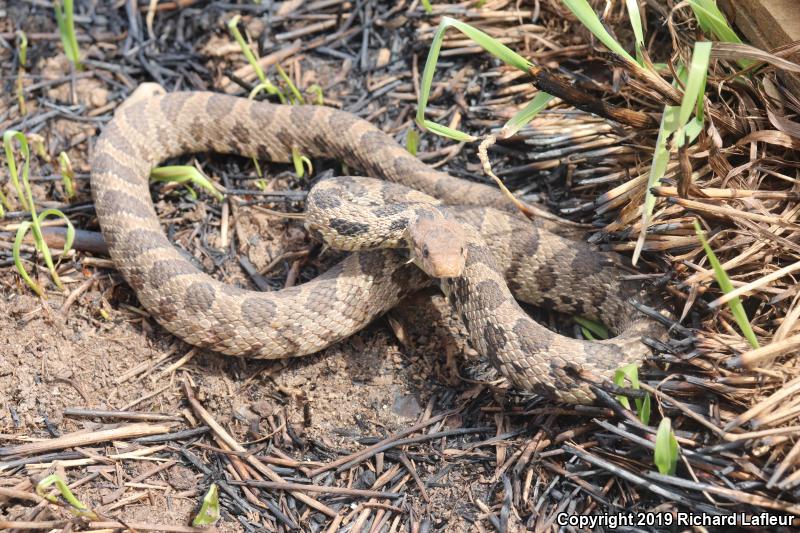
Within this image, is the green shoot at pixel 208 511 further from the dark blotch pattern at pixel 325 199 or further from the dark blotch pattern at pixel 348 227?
the dark blotch pattern at pixel 325 199

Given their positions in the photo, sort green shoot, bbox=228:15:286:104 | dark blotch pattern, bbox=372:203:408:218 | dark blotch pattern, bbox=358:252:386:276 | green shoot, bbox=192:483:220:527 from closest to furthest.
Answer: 1. green shoot, bbox=192:483:220:527
2. dark blotch pattern, bbox=372:203:408:218
3. dark blotch pattern, bbox=358:252:386:276
4. green shoot, bbox=228:15:286:104

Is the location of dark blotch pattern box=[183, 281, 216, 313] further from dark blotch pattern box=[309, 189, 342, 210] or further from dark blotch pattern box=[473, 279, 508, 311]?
dark blotch pattern box=[473, 279, 508, 311]

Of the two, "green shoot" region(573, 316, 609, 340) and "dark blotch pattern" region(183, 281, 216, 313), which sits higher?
"dark blotch pattern" region(183, 281, 216, 313)

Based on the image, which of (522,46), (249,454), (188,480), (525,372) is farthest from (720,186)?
(188,480)

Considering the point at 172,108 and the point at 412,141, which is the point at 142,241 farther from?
the point at 412,141

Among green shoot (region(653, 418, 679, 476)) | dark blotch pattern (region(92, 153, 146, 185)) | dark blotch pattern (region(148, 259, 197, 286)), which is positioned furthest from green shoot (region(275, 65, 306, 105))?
green shoot (region(653, 418, 679, 476))

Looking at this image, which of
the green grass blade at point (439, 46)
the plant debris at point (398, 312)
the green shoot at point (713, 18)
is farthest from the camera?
the green shoot at point (713, 18)

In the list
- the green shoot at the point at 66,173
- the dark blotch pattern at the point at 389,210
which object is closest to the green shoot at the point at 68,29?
the green shoot at the point at 66,173
